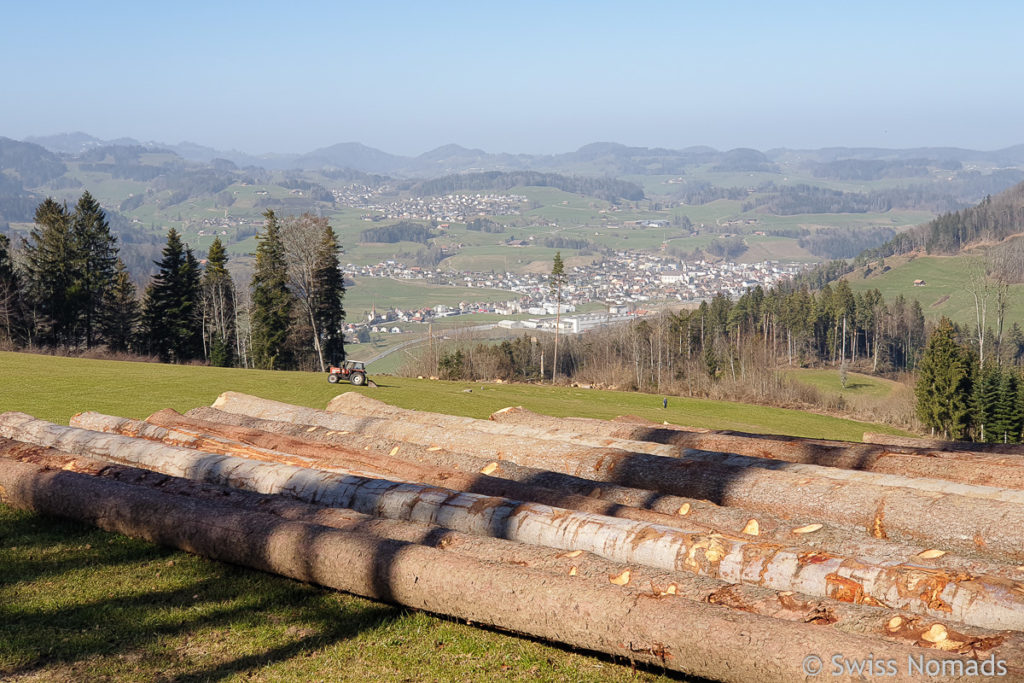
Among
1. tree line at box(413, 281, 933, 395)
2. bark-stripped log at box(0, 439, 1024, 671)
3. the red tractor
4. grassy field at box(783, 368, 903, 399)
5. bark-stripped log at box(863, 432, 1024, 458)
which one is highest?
bark-stripped log at box(0, 439, 1024, 671)

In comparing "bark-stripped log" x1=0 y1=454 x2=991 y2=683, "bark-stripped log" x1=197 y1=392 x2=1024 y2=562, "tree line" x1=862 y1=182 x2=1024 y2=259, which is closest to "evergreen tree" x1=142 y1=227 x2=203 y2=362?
"bark-stripped log" x1=197 y1=392 x2=1024 y2=562

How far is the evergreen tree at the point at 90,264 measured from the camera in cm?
5631

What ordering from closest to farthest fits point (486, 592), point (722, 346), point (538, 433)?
point (486, 592) → point (538, 433) → point (722, 346)

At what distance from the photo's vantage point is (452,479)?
31.1 ft

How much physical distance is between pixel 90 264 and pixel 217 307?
995 cm

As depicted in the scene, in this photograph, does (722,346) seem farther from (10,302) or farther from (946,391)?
(10,302)

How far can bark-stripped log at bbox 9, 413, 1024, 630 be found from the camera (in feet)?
19.1

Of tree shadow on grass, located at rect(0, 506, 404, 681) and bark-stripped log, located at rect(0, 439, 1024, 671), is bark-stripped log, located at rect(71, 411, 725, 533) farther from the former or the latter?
tree shadow on grass, located at rect(0, 506, 404, 681)

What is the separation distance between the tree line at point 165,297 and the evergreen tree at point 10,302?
94 millimetres

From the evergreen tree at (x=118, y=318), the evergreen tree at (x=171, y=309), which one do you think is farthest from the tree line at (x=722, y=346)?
the evergreen tree at (x=118, y=318)

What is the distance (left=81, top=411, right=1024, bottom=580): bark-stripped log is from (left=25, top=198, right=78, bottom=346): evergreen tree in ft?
161

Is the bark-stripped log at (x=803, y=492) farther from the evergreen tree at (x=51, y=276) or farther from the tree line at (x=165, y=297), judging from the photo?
the evergreen tree at (x=51, y=276)

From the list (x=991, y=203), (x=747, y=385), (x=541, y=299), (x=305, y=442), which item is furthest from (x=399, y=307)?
(x=305, y=442)

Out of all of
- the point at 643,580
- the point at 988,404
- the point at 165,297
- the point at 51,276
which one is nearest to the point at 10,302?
the point at 51,276
